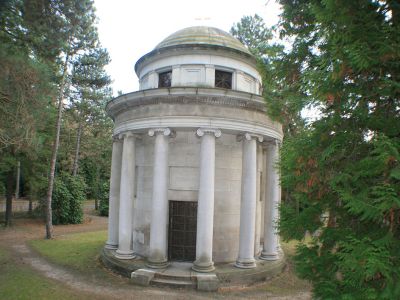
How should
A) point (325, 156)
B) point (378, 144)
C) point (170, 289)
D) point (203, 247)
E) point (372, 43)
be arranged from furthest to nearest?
point (203, 247) → point (170, 289) → point (325, 156) → point (372, 43) → point (378, 144)

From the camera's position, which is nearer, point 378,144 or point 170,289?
point 378,144

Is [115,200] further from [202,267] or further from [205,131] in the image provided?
[205,131]

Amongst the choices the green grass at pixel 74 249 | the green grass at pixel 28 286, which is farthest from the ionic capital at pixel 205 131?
the green grass at pixel 74 249

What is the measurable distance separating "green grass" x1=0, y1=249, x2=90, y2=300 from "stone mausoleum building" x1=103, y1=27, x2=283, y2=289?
237 centimetres

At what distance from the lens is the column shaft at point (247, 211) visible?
40.6 ft

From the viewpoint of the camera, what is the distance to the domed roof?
47.5 feet

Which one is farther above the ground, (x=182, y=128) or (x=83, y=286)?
(x=182, y=128)

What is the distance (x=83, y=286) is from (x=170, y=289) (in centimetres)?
332

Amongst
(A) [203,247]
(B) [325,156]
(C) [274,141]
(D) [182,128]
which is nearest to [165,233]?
(A) [203,247]

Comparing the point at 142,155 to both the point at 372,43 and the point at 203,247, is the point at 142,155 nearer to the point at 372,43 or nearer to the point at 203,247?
the point at 203,247

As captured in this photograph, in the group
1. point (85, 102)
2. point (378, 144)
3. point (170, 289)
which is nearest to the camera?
point (378, 144)

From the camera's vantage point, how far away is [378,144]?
397 centimetres

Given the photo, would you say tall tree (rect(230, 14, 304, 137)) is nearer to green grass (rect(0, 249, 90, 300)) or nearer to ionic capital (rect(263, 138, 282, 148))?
ionic capital (rect(263, 138, 282, 148))

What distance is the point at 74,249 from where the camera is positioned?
16.9 meters
